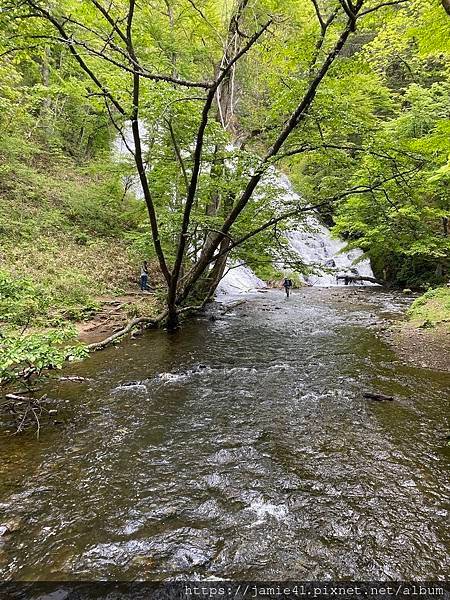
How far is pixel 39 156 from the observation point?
66.7ft

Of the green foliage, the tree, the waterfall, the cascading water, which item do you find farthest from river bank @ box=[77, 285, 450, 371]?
the cascading water

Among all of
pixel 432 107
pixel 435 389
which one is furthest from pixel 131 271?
pixel 432 107

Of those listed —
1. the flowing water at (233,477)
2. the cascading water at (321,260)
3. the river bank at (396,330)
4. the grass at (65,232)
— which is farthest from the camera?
the cascading water at (321,260)

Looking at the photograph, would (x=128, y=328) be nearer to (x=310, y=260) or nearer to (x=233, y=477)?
(x=233, y=477)

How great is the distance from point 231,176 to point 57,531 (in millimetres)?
9539

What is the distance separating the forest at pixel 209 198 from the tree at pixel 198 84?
0.07 m

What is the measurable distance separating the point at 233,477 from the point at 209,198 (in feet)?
32.5

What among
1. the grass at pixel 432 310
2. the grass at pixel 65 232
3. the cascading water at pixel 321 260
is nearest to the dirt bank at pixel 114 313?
the grass at pixel 65 232

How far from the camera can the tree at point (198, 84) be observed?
6879 mm

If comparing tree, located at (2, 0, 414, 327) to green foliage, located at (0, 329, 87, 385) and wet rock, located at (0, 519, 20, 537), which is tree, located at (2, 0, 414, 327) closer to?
green foliage, located at (0, 329, 87, 385)

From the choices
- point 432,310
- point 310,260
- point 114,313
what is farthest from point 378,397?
point 310,260

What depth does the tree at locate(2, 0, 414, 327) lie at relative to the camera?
6.88 metres

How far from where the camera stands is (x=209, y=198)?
40.6ft

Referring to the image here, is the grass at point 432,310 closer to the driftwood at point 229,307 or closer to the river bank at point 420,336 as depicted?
the river bank at point 420,336
